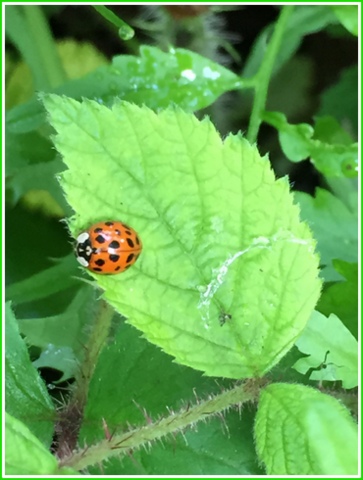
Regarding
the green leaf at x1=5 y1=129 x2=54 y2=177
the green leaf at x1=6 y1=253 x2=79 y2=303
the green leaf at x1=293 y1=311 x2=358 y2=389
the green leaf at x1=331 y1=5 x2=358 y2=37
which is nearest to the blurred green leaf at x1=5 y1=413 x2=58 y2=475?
the green leaf at x1=293 y1=311 x2=358 y2=389

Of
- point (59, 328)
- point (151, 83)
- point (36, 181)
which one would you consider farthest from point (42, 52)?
point (59, 328)

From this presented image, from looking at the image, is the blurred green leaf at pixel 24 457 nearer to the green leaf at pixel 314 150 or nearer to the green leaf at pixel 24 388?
the green leaf at pixel 24 388

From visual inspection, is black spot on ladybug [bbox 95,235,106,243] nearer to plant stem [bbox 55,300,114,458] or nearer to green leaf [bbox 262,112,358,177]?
plant stem [bbox 55,300,114,458]

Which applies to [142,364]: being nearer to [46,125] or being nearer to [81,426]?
[81,426]

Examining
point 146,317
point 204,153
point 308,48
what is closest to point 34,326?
point 146,317

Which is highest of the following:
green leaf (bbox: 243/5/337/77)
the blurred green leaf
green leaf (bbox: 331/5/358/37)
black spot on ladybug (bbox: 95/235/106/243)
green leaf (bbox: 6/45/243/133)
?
green leaf (bbox: 331/5/358/37)

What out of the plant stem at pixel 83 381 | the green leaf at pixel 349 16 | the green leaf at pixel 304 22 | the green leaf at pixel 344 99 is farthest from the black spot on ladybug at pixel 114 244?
the green leaf at pixel 344 99
